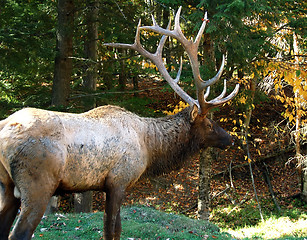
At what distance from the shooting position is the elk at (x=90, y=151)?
165 inches

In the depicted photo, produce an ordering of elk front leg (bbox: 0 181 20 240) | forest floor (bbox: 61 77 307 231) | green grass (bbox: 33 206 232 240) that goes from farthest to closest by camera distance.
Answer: forest floor (bbox: 61 77 307 231) < green grass (bbox: 33 206 232 240) < elk front leg (bbox: 0 181 20 240)

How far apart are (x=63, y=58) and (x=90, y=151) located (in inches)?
210

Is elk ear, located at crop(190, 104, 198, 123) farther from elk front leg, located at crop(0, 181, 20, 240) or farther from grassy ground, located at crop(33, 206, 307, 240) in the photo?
elk front leg, located at crop(0, 181, 20, 240)

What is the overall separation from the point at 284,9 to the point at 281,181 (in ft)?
21.5

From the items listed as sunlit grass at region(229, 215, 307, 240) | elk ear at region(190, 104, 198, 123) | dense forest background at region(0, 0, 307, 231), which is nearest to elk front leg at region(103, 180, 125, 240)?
elk ear at region(190, 104, 198, 123)

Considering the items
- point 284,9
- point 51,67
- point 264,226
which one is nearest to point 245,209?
point 264,226

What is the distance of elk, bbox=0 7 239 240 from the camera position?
4188mm

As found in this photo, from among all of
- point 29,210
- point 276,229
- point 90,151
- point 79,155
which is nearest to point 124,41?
point 90,151

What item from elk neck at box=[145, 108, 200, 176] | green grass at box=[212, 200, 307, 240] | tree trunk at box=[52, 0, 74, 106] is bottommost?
green grass at box=[212, 200, 307, 240]

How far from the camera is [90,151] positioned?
4754 mm

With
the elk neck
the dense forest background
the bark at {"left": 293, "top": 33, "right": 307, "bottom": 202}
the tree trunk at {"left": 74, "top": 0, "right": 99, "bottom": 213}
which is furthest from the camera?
the bark at {"left": 293, "top": 33, "right": 307, "bottom": 202}

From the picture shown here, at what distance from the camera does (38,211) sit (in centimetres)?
419

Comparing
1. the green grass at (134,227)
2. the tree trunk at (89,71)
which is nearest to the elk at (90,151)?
the green grass at (134,227)

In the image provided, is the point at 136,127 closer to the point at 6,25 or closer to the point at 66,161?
the point at 66,161
